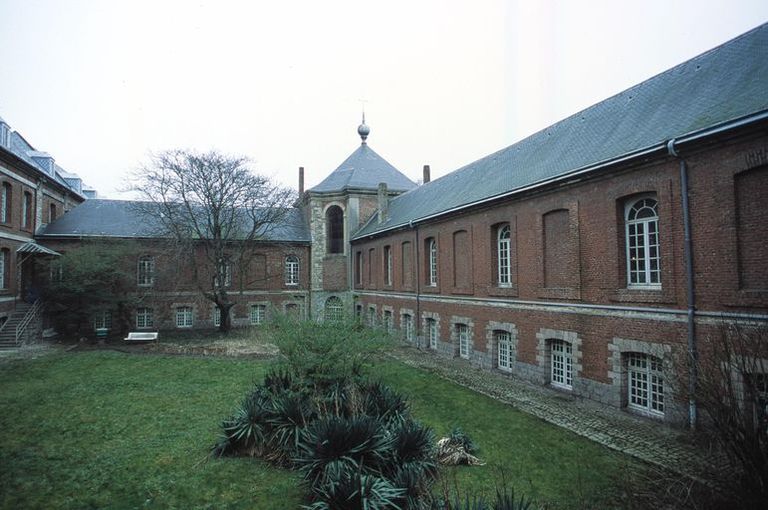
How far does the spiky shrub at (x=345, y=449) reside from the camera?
20.3ft

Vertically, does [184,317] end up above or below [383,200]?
below

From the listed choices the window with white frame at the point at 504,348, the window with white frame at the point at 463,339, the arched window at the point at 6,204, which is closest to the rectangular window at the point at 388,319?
the window with white frame at the point at 463,339

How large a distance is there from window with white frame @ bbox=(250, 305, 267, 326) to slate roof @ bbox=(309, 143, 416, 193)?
Answer: 8.94 m

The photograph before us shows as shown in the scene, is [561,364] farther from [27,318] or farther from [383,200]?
[27,318]

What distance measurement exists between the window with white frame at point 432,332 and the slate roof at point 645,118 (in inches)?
202

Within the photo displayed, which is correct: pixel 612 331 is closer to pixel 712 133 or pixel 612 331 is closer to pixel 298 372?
pixel 712 133

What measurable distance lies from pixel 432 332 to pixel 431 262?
3.24m

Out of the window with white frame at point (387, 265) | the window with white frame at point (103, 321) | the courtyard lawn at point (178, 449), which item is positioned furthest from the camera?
the window with white frame at point (103, 321)

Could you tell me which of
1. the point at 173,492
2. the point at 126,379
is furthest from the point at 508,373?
the point at 126,379

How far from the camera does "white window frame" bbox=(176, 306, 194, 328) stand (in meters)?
28.0

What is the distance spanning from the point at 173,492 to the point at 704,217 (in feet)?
36.0

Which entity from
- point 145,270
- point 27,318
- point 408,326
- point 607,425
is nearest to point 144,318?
point 145,270

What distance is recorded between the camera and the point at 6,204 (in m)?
21.8

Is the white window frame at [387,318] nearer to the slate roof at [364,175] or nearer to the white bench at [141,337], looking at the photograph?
the slate roof at [364,175]
